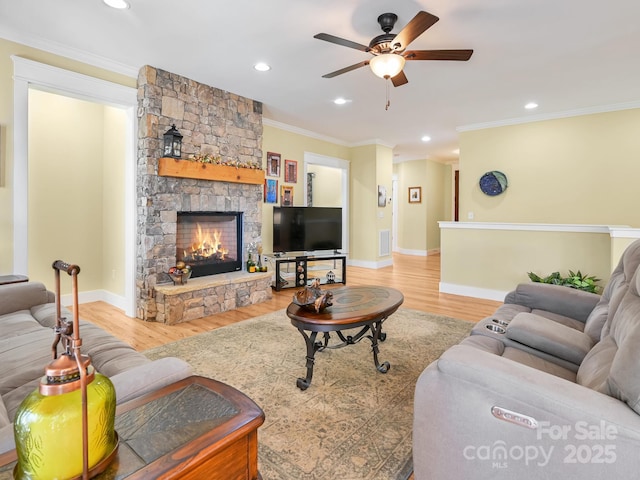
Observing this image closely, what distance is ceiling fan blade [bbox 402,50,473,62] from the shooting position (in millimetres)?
2590

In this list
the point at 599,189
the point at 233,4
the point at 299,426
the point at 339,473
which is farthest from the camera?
the point at 599,189

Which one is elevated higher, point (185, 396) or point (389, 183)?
point (389, 183)

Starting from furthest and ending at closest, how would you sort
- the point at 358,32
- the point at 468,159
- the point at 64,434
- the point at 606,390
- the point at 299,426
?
the point at 468,159 < the point at 358,32 < the point at 299,426 < the point at 606,390 < the point at 64,434

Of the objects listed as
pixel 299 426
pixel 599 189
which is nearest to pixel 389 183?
pixel 599 189

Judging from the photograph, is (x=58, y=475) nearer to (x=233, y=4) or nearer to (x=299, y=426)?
(x=299, y=426)

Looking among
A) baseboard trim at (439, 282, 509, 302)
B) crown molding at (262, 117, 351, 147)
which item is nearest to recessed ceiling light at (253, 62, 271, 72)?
crown molding at (262, 117, 351, 147)

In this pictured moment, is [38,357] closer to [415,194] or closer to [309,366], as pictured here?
[309,366]

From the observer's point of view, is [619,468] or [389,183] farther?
[389,183]

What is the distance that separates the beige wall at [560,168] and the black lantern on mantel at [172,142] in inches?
181

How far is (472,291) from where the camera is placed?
503 centimetres

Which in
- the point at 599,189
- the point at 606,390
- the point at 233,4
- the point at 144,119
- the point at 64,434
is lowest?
the point at 606,390

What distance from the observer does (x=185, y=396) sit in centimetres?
104

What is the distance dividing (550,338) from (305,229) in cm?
430

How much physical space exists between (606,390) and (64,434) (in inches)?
59.7
